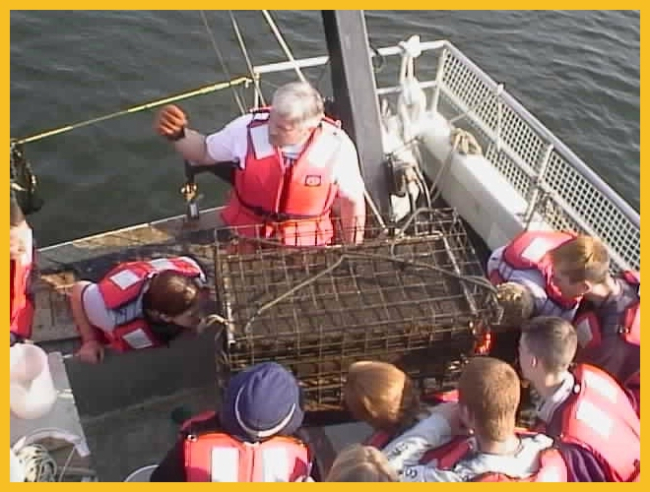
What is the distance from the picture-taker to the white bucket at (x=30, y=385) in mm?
3410

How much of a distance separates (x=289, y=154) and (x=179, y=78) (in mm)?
5288

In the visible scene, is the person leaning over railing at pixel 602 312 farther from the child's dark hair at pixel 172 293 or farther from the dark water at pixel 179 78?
the dark water at pixel 179 78

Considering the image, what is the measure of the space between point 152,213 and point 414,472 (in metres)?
4.79

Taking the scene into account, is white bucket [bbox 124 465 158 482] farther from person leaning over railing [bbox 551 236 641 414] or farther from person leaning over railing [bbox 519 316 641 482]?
person leaning over railing [bbox 551 236 641 414]

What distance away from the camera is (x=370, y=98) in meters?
4.59

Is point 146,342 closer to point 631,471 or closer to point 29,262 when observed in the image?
point 29,262

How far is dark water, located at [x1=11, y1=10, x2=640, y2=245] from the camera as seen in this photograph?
24.8 ft

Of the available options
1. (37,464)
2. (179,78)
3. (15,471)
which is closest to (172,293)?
(37,464)

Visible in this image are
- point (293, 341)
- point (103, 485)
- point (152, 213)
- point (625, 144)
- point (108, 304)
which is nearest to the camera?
point (103, 485)

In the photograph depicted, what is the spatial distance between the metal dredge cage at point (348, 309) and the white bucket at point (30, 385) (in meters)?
0.66

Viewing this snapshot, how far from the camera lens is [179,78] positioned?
9203mm

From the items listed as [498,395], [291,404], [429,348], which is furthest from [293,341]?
[498,395]

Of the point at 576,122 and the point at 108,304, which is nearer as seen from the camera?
the point at 108,304

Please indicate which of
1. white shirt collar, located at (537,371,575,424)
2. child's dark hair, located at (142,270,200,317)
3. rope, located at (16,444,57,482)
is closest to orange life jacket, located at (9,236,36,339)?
child's dark hair, located at (142,270,200,317)
